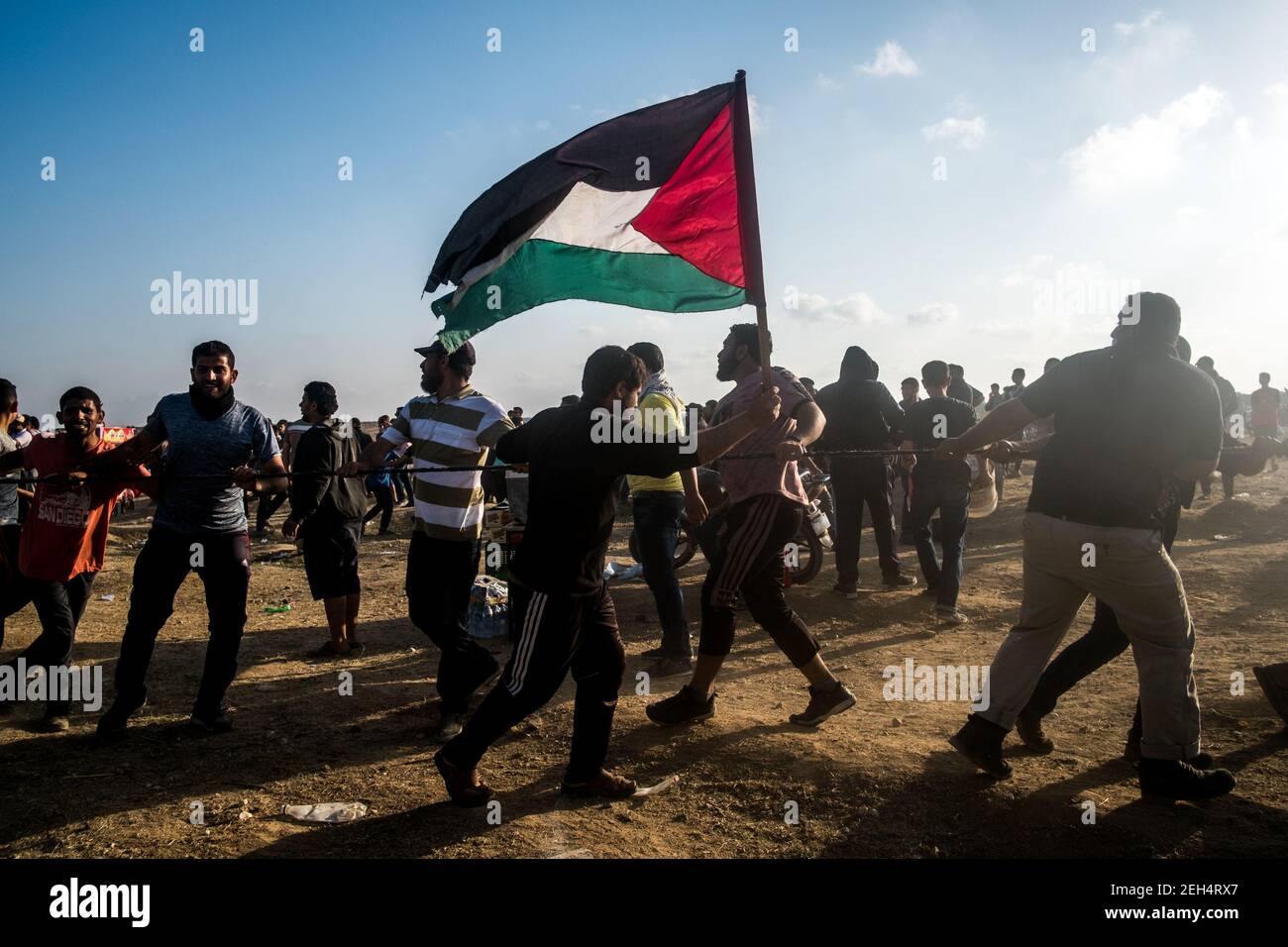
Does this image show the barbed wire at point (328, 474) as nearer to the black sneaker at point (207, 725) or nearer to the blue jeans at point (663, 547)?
the blue jeans at point (663, 547)

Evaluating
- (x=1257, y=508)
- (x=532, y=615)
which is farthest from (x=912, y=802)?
(x=1257, y=508)

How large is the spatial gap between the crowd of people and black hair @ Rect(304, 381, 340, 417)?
0.06 ft

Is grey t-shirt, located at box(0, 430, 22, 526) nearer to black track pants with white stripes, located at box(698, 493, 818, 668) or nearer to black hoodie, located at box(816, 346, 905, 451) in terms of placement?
black track pants with white stripes, located at box(698, 493, 818, 668)

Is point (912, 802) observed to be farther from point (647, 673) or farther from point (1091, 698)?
point (647, 673)

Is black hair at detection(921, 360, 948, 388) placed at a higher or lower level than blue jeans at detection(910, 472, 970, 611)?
higher

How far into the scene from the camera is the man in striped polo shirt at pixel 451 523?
4.64 meters

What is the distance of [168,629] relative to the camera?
24.8 feet

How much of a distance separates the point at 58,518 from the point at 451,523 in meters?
2.42

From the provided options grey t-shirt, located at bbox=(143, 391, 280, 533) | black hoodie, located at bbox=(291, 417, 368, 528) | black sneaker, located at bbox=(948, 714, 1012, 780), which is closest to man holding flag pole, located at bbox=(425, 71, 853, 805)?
black sneaker, located at bbox=(948, 714, 1012, 780)

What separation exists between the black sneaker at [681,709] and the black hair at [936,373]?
4.38m

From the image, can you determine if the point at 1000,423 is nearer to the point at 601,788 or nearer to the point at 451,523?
the point at 601,788

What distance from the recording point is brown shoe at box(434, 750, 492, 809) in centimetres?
359
